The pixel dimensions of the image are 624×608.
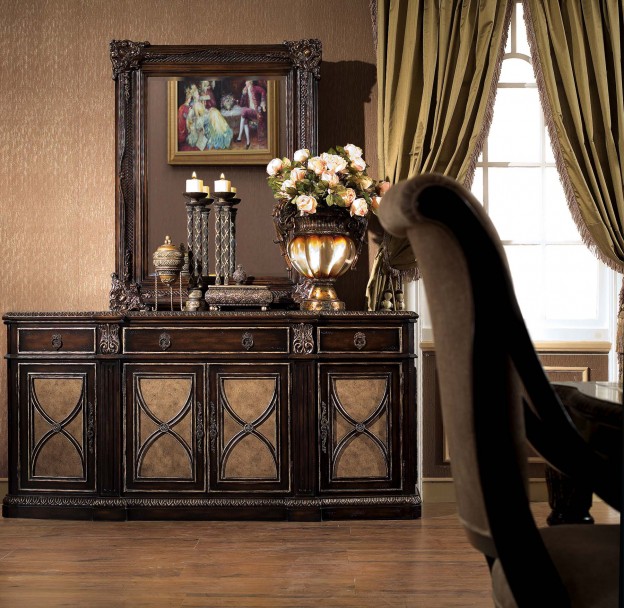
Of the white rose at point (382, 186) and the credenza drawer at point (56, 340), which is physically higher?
the white rose at point (382, 186)

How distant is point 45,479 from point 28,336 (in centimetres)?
60

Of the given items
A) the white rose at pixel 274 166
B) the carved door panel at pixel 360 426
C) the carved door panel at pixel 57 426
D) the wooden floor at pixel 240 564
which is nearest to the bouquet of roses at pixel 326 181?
the white rose at pixel 274 166

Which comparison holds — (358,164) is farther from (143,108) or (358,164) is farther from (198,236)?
(143,108)

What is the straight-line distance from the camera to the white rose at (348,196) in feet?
11.2

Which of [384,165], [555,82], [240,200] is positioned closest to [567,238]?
[555,82]

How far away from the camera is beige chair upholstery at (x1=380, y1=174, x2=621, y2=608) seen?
3.38 ft

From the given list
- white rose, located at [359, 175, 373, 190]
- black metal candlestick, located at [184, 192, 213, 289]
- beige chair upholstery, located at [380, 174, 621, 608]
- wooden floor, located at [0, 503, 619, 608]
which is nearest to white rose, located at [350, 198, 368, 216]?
white rose, located at [359, 175, 373, 190]

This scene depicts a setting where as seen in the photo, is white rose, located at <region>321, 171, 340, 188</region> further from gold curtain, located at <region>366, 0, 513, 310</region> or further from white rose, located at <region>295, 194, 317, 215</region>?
gold curtain, located at <region>366, 0, 513, 310</region>

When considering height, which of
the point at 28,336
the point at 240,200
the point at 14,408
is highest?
the point at 240,200

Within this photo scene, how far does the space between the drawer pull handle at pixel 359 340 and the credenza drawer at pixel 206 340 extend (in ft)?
0.92

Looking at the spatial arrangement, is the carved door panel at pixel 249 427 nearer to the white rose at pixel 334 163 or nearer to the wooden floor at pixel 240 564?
the wooden floor at pixel 240 564

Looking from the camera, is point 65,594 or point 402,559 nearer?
point 65,594

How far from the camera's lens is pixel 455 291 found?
107 cm

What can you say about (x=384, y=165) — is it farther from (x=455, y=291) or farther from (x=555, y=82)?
(x=455, y=291)
